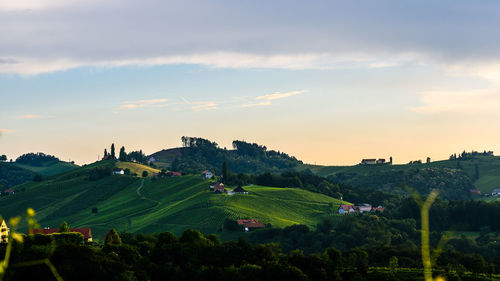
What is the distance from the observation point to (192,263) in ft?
375

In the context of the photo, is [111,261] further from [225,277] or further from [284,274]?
[284,274]

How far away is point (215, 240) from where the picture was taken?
14400cm

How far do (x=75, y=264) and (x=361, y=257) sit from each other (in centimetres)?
5648

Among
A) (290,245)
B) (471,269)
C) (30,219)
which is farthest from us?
(290,245)

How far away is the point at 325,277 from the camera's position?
108 m

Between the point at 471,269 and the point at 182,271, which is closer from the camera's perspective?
the point at 182,271

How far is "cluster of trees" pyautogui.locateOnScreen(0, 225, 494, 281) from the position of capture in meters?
100

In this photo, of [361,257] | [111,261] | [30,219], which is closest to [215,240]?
[361,257]

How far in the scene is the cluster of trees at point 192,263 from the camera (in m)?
100

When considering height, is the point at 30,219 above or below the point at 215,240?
above

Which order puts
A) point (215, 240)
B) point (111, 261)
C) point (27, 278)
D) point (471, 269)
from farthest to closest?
point (215, 240) < point (471, 269) < point (111, 261) < point (27, 278)

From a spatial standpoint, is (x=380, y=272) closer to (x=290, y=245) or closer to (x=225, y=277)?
(x=225, y=277)

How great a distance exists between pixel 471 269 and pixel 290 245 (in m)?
78.2

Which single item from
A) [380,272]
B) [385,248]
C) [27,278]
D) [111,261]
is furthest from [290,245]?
[27,278]
